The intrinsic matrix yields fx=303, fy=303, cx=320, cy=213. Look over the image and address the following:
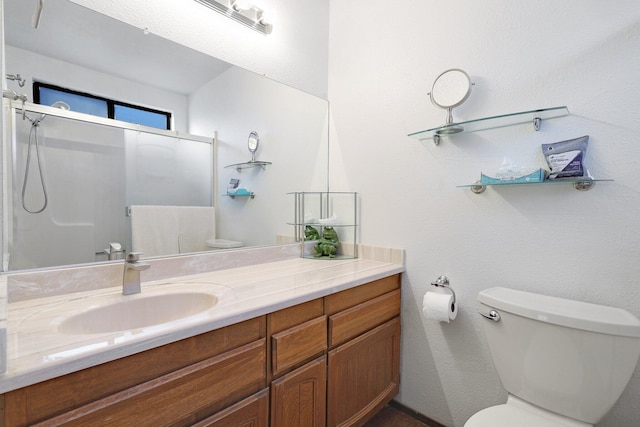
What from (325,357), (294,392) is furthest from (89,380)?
(325,357)

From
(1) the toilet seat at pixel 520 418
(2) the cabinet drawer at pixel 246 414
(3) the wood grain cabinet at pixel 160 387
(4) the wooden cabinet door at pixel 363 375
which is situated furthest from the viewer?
(4) the wooden cabinet door at pixel 363 375

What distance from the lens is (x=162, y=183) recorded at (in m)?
1.36

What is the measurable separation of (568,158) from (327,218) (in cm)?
125

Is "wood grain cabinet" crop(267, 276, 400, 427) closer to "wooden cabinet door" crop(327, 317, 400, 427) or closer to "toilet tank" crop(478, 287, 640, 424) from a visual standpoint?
"wooden cabinet door" crop(327, 317, 400, 427)

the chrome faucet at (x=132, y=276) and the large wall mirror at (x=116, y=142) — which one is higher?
the large wall mirror at (x=116, y=142)

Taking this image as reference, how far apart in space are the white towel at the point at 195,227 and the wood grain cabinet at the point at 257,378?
63cm

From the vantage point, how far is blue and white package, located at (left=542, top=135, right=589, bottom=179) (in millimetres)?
1097

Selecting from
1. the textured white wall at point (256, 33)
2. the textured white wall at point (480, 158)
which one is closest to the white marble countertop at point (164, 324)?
the textured white wall at point (480, 158)

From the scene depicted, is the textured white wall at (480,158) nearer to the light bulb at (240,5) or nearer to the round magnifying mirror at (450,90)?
the round magnifying mirror at (450,90)

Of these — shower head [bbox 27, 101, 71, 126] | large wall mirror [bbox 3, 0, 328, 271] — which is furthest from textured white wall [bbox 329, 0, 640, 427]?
shower head [bbox 27, 101, 71, 126]

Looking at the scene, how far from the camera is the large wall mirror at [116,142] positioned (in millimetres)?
1035

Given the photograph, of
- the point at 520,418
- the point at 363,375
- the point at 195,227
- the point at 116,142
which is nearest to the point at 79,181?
the point at 116,142

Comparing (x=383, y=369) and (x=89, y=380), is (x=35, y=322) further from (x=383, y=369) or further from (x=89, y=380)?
(x=383, y=369)

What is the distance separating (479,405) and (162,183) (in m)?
1.77
